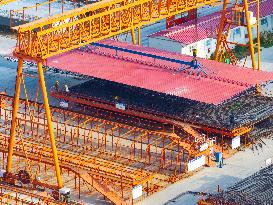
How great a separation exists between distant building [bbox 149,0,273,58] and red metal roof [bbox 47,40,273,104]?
5102 mm

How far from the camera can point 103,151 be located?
261 ft

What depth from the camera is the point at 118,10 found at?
258 ft

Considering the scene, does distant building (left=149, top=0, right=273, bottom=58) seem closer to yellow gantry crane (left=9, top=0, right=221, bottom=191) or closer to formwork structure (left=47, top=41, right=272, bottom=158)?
formwork structure (left=47, top=41, right=272, bottom=158)

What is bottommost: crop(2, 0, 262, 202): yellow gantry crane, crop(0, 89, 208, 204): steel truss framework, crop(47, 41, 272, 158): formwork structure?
crop(0, 89, 208, 204): steel truss framework

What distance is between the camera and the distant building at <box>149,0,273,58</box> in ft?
317

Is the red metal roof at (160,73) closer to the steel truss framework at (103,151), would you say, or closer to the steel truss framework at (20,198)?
the steel truss framework at (103,151)

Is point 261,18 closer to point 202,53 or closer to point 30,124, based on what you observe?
point 202,53

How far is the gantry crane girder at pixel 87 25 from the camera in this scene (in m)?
72.1

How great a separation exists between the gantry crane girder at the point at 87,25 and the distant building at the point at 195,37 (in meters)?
A: 8.59

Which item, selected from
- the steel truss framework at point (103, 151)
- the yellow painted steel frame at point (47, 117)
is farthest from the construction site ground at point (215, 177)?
the yellow painted steel frame at point (47, 117)

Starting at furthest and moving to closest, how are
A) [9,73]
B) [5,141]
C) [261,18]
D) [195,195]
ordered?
[261,18] → [9,73] → [5,141] → [195,195]

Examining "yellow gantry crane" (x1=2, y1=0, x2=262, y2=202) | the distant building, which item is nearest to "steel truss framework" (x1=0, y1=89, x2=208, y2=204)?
"yellow gantry crane" (x1=2, y1=0, x2=262, y2=202)

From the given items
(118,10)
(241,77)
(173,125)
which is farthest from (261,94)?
(118,10)

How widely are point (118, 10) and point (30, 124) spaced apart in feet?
38.8
